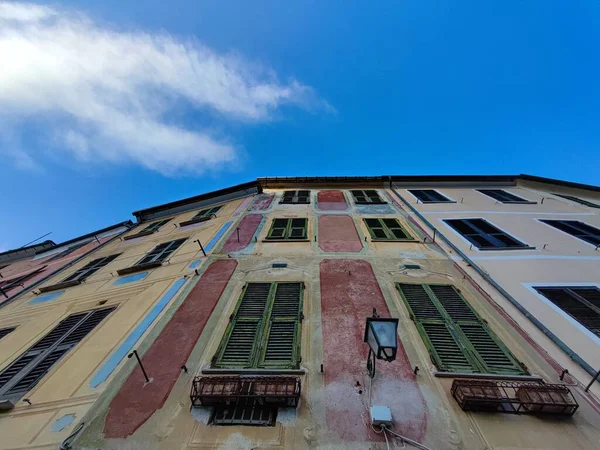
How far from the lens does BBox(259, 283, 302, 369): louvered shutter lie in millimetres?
4844

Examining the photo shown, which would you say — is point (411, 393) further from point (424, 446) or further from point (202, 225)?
point (202, 225)

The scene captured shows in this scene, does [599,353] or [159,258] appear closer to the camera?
[599,353]

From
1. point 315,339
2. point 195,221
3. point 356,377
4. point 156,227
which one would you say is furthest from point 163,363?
point 156,227

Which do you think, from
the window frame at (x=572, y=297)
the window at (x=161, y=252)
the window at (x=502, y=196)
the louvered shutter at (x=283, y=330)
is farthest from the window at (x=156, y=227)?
the window at (x=502, y=196)

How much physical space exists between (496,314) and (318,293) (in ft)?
12.4

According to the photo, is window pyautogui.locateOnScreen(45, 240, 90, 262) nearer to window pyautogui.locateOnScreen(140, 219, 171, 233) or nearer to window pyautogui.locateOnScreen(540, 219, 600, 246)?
window pyautogui.locateOnScreen(140, 219, 171, 233)

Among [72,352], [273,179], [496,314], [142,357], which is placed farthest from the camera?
[273,179]

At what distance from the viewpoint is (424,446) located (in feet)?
11.7

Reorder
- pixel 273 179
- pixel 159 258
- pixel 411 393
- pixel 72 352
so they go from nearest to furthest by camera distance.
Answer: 1. pixel 411 393
2. pixel 72 352
3. pixel 159 258
4. pixel 273 179

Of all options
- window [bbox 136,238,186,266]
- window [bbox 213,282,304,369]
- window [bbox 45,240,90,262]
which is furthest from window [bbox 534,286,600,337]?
window [bbox 45,240,90,262]

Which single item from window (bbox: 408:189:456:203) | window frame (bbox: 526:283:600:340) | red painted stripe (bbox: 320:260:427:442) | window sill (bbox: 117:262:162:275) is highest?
window (bbox: 408:189:456:203)

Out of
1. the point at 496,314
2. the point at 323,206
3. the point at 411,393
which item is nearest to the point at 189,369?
the point at 411,393

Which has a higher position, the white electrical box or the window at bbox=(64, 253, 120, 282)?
the window at bbox=(64, 253, 120, 282)

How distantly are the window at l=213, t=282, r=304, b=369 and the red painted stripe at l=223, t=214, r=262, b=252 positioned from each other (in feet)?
6.85
